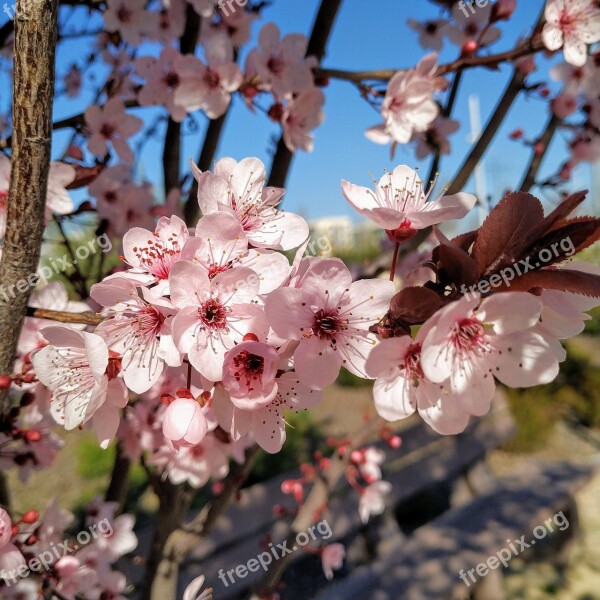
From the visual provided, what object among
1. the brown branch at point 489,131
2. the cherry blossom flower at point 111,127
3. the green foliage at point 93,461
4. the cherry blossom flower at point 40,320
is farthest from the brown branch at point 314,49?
the green foliage at point 93,461

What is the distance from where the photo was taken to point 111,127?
4.88 ft

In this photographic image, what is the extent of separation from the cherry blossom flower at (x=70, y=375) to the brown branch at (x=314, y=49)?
944mm

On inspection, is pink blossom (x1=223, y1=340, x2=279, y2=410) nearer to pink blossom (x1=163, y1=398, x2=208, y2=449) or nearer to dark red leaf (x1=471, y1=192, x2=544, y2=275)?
pink blossom (x1=163, y1=398, x2=208, y2=449)

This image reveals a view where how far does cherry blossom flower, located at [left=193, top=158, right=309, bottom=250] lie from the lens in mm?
767

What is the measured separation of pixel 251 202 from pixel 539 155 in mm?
1556

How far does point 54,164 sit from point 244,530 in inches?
67.6

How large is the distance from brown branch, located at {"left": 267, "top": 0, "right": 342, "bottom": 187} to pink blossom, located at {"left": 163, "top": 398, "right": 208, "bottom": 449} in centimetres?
104

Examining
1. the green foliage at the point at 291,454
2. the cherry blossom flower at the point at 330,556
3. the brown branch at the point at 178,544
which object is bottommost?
the green foliage at the point at 291,454

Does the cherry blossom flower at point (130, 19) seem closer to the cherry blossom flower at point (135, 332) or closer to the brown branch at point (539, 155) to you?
the cherry blossom flower at point (135, 332)

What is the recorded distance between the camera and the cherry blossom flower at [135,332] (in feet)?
2.35

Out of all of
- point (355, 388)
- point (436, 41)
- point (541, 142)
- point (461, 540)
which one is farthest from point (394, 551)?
point (355, 388)

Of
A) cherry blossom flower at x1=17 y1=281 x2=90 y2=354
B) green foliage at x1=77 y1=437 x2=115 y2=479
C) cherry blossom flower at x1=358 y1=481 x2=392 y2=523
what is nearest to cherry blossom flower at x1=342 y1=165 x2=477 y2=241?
cherry blossom flower at x1=17 y1=281 x2=90 y2=354

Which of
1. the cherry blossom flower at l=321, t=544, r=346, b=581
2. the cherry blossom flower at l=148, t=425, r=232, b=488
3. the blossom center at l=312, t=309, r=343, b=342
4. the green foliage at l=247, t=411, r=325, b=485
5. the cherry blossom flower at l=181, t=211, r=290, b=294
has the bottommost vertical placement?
the green foliage at l=247, t=411, r=325, b=485

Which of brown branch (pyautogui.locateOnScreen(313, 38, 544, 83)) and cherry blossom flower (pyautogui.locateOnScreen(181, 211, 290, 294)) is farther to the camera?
brown branch (pyautogui.locateOnScreen(313, 38, 544, 83))
